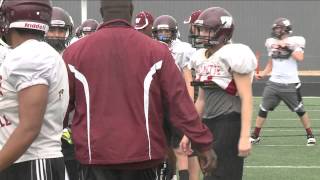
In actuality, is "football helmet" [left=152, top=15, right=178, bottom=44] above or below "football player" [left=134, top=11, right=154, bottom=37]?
below

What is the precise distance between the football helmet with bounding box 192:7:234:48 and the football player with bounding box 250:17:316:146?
18.8 ft

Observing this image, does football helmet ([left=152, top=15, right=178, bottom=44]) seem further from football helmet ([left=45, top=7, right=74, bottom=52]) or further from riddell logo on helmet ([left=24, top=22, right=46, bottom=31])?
riddell logo on helmet ([left=24, top=22, right=46, bottom=31])

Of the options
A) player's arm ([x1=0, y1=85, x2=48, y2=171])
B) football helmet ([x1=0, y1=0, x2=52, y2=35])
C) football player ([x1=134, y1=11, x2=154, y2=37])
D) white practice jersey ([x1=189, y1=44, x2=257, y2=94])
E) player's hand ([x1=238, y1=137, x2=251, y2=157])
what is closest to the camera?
player's arm ([x1=0, y1=85, x2=48, y2=171])

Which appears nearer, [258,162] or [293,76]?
[258,162]

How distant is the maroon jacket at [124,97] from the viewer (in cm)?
370

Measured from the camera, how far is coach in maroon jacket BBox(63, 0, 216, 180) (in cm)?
370

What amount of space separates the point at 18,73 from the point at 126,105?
613mm

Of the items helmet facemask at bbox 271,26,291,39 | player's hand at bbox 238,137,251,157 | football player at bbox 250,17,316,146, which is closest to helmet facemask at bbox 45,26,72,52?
player's hand at bbox 238,137,251,157

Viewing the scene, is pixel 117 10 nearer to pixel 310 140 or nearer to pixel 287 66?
pixel 310 140

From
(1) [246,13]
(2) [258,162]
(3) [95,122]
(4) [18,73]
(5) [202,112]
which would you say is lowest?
(1) [246,13]

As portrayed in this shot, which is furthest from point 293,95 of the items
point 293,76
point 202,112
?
point 202,112

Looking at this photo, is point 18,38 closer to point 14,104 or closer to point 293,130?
point 14,104

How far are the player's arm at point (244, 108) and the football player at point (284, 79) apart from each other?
588 cm

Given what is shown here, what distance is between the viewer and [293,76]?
10.9m
